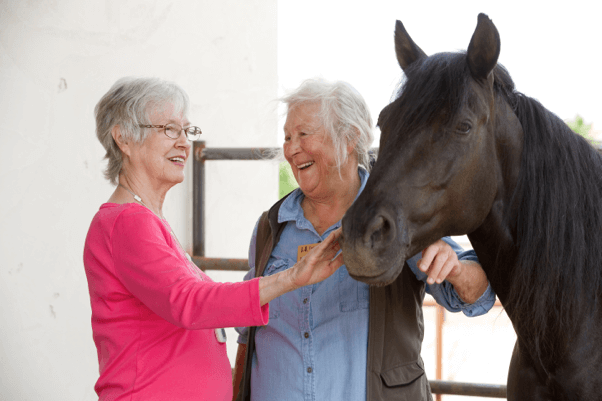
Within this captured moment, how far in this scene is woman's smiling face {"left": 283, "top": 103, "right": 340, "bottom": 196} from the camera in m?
1.31

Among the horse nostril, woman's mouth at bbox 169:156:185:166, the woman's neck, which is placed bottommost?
the horse nostril

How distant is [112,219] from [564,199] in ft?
3.12

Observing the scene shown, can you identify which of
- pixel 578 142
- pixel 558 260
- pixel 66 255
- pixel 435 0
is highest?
pixel 435 0

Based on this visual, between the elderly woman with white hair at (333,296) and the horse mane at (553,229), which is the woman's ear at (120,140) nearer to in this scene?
the elderly woman with white hair at (333,296)

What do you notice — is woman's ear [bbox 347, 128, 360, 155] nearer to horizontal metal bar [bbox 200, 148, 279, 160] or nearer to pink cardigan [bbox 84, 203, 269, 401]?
horizontal metal bar [bbox 200, 148, 279, 160]

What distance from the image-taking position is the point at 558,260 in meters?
0.94

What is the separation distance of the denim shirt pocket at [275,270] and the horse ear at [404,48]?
23.4 inches

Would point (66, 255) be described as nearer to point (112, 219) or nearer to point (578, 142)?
point (112, 219)

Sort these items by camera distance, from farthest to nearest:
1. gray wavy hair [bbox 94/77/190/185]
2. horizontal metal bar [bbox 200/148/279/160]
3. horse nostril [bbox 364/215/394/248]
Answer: horizontal metal bar [bbox 200/148/279/160], gray wavy hair [bbox 94/77/190/185], horse nostril [bbox 364/215/394/248]

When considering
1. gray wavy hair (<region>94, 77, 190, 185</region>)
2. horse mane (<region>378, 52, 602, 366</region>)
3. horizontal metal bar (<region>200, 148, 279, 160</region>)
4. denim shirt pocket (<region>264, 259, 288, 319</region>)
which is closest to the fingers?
horse mane (<region>378, 52, 602, 366</region>)

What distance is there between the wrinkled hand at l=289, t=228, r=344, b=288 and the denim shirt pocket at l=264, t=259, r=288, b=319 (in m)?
0.32

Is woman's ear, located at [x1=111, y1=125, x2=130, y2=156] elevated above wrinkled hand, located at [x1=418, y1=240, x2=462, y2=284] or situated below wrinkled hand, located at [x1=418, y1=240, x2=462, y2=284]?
above

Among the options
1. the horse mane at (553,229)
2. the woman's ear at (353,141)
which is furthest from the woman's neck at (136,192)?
the horse mane at (553,229)

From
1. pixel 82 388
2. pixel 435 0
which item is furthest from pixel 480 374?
pixel 82 388
